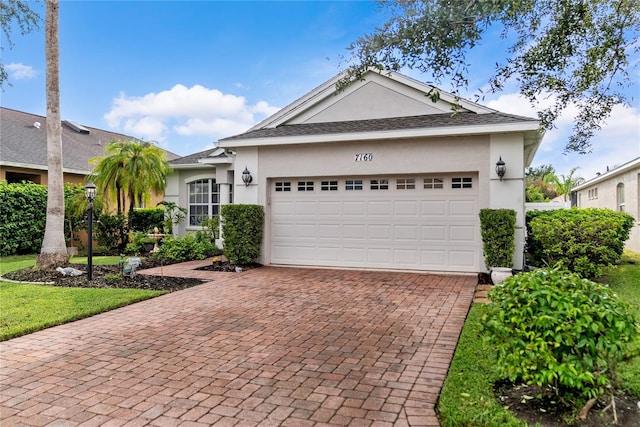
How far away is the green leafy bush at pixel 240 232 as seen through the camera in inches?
438

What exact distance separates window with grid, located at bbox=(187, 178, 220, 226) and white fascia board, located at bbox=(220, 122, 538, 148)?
13.4ft

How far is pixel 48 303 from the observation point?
23.4 feet

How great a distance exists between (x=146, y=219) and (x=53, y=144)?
650 centimetres

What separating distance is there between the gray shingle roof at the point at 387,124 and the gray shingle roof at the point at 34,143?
27.3 feet

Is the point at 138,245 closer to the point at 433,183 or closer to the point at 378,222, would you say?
the point at 378,222

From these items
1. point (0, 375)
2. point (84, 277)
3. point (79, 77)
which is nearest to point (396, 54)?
point (0, 375)

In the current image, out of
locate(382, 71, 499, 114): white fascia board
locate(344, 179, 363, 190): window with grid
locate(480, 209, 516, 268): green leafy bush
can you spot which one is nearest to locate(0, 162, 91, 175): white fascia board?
locate(344, 179, 363, 190): window with grid

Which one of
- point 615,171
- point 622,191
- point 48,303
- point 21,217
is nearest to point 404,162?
point 48,303

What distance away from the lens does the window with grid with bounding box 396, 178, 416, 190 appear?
10672 mm

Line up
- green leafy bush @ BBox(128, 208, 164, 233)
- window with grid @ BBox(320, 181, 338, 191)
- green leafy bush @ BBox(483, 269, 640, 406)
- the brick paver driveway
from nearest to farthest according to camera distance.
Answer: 1. green leafy bush @ BBox(483, 269, 640, 406)
2. the brick paver driveway
3. window with grid @ BBox(320, 181, 338, 191)
4. green leafy bush @ BBox(128, 208, 164, 233)

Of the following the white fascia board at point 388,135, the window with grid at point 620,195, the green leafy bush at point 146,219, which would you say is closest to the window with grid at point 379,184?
the white fascia board at point 388,135

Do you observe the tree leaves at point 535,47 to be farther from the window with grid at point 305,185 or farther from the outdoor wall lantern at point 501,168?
the window with grid at point 305,185

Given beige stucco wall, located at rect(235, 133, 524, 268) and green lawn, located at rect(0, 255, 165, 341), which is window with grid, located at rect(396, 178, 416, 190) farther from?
green lawn, located at rect(0, 255, 165, 341)

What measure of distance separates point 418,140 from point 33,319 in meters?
8.39
